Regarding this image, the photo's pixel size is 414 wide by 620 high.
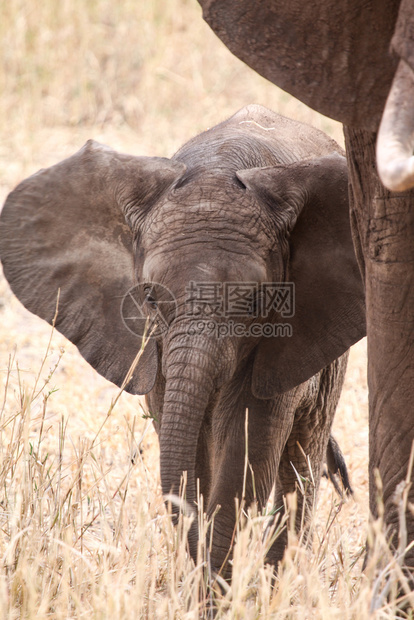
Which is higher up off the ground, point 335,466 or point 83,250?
point 83,250

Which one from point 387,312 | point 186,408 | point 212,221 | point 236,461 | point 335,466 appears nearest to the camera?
point 387,312

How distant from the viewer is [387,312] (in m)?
2.34

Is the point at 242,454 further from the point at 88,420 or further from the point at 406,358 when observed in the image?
the point at 88,420

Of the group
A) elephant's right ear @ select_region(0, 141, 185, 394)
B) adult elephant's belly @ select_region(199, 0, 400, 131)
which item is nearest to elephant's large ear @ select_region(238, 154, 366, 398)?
elephant's right ear @ select_region(0, 141, 185, 394)

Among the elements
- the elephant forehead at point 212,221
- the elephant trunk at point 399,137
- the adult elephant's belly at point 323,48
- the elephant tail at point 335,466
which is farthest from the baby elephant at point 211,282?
the elephant trunk at point 399,137

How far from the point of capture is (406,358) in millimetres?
2342

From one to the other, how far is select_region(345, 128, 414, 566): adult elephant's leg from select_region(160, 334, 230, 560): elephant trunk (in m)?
0.48

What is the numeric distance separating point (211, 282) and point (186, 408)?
352 mm

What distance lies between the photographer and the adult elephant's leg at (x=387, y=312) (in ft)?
7.57

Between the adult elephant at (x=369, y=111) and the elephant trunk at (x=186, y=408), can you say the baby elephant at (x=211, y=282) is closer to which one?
the elephant trunk at (x=186, y=408)

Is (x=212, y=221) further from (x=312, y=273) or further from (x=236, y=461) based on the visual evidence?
(x=236, y=461)

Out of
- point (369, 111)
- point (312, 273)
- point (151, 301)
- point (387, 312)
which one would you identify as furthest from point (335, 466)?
point (369, 111)

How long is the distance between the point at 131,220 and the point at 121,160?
20cm

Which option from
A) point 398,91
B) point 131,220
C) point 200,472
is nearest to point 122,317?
point 131,220
